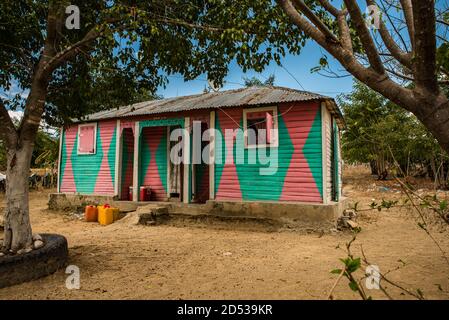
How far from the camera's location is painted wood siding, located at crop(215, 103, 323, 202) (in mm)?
8422

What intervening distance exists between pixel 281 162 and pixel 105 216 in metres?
6.01

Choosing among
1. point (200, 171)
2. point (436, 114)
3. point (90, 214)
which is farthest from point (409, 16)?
point (90, 214)

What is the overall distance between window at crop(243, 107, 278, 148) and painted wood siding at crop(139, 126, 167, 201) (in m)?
3.67

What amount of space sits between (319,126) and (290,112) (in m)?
0.97

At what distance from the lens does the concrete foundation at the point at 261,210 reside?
7.94 metres

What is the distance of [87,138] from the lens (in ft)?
40.1

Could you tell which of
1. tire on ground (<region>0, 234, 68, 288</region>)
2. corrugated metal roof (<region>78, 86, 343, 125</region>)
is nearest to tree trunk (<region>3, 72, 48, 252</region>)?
tire on ground (<region>0, 234, 68, 288</region>)

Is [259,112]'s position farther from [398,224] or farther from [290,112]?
[398,224]

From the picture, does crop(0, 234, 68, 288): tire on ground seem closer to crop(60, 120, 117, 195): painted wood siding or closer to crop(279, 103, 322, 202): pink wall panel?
crop(279, 103, 322, 202): pink wall panel

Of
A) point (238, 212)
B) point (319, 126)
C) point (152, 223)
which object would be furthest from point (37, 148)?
point (319, 126)

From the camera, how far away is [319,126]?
837 centimetres

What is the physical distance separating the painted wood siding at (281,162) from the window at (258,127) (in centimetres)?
15

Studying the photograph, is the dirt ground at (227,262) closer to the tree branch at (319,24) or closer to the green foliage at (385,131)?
the tree branch at (319,24)

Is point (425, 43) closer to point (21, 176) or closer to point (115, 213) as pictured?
point (21, 176)
